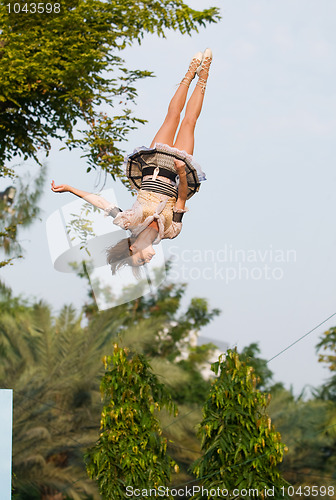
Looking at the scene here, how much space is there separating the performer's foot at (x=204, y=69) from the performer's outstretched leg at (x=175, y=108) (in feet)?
0.10

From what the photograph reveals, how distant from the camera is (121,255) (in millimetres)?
5211

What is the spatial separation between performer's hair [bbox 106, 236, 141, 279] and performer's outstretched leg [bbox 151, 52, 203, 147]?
2.55 feet

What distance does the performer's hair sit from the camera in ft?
16.9

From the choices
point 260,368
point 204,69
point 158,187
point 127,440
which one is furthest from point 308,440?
point 204,69

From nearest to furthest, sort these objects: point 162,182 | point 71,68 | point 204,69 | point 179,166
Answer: point 179,166 → point 162,182 → point 204,69 → point 71,68

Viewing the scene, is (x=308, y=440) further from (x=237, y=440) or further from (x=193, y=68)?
(x=193, y=68)

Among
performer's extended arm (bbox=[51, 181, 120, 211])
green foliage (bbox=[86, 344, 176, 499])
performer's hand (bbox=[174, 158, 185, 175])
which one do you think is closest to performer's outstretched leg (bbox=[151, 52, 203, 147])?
performer's hand (bbox=[174, 158, 185, 175])

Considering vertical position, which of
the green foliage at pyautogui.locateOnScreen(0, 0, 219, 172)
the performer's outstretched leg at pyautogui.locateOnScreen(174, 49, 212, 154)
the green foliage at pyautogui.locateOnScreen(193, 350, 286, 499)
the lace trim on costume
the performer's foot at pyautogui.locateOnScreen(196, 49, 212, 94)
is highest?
the green foliage at pyautogui.locateOnScreen(0, 0, 219, 172)

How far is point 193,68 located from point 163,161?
0.82 metres

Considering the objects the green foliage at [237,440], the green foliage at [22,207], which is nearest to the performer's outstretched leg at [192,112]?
the green foliage at [237,440]

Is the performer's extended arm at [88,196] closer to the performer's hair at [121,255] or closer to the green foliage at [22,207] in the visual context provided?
the performer's hair at [121,255]

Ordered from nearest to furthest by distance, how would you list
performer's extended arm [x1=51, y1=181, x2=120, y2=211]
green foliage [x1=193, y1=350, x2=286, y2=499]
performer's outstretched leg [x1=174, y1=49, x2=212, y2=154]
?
performer's extended arm [x1=51, y1=181, x2=120, y2=211] → performer's outstretched leg [x1=174, y1=49, x2=212, y2=154] → green foliage [x1=193, y1=350, x2=286, y2=499]

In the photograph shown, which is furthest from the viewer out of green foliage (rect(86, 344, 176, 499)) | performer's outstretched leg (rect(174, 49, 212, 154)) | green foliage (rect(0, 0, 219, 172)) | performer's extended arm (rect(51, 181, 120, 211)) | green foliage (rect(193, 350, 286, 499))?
green foliage (rect(0, 0, 219, 172))

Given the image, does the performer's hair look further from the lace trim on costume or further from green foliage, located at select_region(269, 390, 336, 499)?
green foliage, located at select_region(269, 390, 336, 499)
